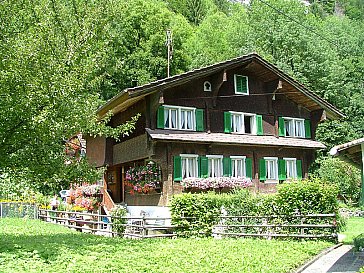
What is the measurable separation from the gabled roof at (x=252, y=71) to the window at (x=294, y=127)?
1.01 metres

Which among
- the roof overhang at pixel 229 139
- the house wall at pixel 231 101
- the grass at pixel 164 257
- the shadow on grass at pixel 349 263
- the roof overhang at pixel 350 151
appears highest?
the house wall at pixel 231 101

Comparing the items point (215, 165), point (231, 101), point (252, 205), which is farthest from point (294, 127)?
point (252, 205)

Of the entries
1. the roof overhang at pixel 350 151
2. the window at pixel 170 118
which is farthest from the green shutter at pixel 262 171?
the roof overhang at pixel 350 151

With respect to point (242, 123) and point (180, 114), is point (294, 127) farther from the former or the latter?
point (180, 114)

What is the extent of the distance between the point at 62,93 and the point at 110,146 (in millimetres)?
13182

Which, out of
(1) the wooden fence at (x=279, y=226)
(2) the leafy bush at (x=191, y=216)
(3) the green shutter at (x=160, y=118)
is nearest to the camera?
(1) the wooden fence at (x=279, y=226)

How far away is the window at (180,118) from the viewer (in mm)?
22531

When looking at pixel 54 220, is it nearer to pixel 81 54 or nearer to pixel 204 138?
pixel 204 138

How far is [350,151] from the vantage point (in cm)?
1219

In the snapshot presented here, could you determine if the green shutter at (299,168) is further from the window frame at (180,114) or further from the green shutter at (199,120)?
the window frame at (180,114)

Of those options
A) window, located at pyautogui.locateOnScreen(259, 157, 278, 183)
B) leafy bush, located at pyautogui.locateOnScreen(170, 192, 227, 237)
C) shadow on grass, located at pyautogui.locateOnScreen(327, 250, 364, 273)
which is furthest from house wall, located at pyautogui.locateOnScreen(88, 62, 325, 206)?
shadow on grass, located at pyautogui.locateOnScreen(327, 250, 364, 273)

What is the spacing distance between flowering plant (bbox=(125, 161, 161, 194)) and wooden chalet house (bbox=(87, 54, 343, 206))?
0.76 feet

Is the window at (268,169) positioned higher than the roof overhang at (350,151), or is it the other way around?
the window at (268,169)

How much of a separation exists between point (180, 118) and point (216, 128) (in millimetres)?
2156
